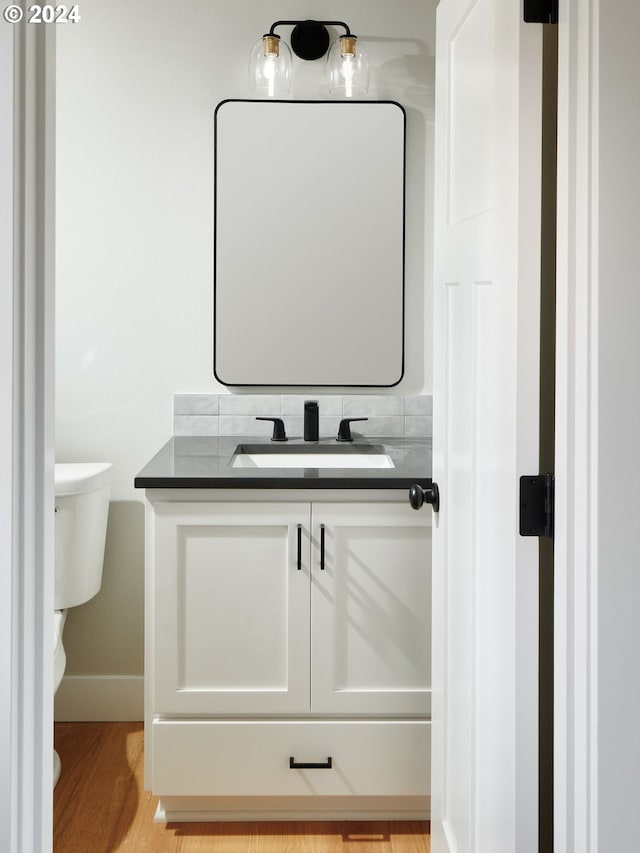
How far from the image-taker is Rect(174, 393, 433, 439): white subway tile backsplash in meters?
2.66

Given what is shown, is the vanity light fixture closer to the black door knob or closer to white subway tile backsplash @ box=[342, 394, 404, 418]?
white subway tile backsplash @ box=[342, 394, 404, 418]

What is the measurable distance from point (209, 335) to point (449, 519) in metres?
1.32

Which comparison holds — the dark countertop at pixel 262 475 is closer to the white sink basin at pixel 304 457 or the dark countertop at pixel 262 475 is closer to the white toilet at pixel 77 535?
the white sink basin at pixel 304 457

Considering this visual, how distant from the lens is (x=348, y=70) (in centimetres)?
252

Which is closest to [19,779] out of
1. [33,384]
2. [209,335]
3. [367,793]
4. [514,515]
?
[33,384]

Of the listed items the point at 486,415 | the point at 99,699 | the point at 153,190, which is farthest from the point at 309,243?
the point at 99,699

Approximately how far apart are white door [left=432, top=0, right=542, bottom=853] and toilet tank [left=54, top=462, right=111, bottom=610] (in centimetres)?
117

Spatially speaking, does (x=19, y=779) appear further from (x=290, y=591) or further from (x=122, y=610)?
(x=122, y=610)

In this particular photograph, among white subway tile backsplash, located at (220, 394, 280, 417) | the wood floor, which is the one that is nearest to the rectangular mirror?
white subway tile backsplash, located at (220, 394, 280, 417)

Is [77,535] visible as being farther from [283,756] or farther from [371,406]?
[371,406]

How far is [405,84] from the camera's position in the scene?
103 inches

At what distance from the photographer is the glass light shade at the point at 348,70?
99.0 inches

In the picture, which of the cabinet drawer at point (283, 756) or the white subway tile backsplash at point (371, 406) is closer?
the cabinet drawer at point (283, 756)

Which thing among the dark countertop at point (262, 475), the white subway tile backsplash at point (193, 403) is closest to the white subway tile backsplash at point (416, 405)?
the dark countertop at point (262, 475)
